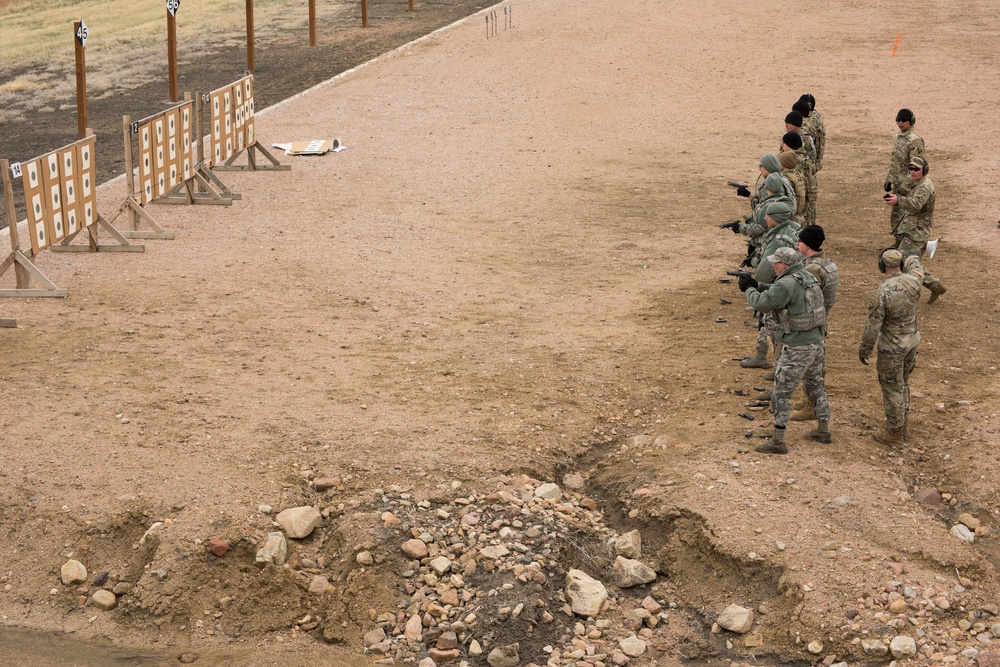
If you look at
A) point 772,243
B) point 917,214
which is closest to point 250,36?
point 917,214

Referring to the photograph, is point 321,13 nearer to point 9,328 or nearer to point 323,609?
point 9,328

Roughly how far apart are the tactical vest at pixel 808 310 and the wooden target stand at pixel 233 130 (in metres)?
10.4

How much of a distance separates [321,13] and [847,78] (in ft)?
59.9

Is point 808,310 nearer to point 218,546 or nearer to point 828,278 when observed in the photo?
point 828,278

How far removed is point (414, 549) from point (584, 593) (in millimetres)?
1220

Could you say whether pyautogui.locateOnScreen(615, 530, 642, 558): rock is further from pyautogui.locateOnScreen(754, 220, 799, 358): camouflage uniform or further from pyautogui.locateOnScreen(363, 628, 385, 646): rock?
pyautogui.locateOnScreen(754, 220, 799, 358): camouflage uniform

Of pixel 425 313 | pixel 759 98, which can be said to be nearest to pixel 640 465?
pixel 425 313

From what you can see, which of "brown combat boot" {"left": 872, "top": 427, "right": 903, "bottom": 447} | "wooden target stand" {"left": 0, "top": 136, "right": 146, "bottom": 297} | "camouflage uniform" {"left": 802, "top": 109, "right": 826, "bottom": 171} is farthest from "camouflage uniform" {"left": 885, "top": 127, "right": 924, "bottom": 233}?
"wooden target stand" {"left": 0, "top": 136, "right": 146, "bottom": 297}

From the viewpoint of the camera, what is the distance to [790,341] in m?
8.97

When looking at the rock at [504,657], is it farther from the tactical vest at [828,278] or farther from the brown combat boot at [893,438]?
the tactical vest at [828,278]

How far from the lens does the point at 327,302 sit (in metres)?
12.4

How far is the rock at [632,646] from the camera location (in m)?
7.09

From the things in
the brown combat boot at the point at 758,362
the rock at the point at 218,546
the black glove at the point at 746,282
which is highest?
the black glove at the point at 746,282

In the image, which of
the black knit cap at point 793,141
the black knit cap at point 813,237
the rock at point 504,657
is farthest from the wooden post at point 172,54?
the rock at point 504,657
